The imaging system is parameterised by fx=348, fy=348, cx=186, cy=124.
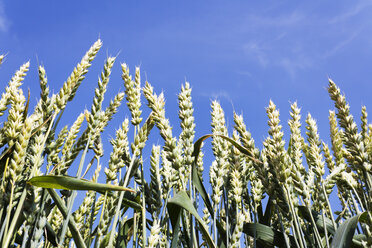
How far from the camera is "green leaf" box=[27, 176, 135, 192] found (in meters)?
1.39

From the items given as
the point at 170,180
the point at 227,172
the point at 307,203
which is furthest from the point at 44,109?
the point at 307,203

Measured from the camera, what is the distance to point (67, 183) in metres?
1.41

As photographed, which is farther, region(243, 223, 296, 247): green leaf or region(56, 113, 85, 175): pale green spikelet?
region(243, 223, 296, 247): green leaf

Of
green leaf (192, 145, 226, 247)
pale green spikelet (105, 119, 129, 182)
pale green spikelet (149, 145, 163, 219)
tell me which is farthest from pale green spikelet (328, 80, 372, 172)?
pale green spikelet (105, 119, 129, 182)

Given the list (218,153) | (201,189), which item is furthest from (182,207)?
(218,153)

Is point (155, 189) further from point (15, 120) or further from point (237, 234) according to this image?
point (15, 120)

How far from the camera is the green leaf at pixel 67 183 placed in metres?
1.39

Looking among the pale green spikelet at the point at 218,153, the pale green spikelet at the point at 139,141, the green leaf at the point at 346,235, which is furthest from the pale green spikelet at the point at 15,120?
the green leaf at the point at 346,235

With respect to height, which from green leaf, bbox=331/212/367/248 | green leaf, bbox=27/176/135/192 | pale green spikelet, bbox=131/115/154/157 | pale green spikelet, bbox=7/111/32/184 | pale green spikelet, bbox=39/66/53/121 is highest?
pale green spikelet, bbox=39/66/53/121

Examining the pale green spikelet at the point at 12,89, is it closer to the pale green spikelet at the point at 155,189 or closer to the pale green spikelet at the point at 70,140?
the pale green spikelet at the point at 70,140

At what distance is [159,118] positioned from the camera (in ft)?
5.90

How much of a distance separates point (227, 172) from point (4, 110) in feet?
4.29

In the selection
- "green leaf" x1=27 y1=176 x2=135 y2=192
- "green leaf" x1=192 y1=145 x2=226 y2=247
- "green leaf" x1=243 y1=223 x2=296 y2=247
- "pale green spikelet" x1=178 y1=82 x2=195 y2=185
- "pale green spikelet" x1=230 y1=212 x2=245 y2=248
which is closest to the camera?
"green leaf" x1=27 y1=176 x2=135 y2=192

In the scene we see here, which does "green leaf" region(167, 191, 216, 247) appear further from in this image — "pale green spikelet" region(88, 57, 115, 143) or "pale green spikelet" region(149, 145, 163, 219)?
"pale green spikelet" region(88, 57, 115, 143)
